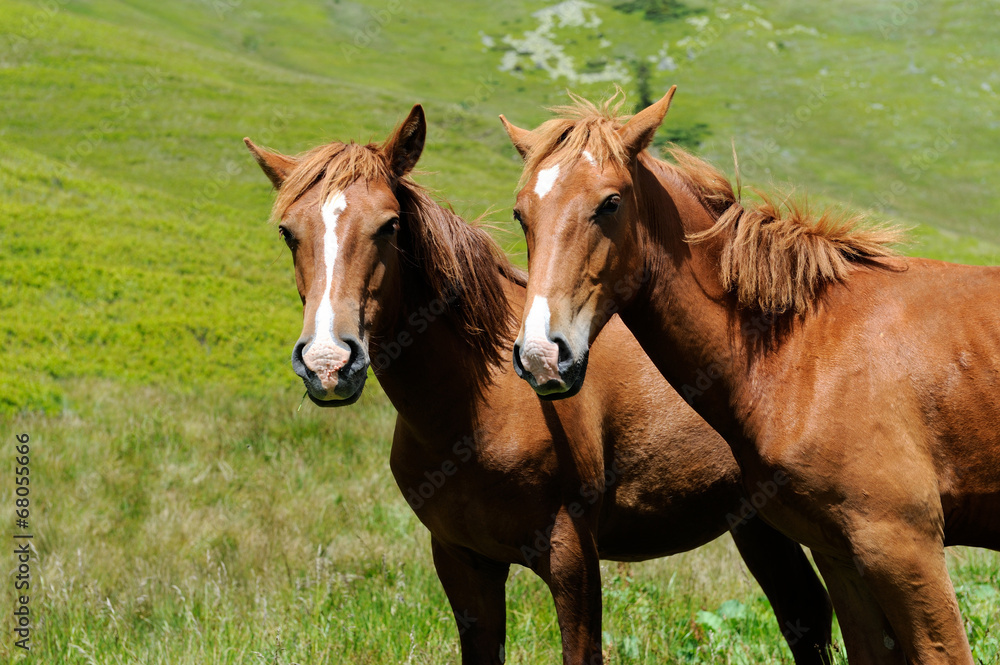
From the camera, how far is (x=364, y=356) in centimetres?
299

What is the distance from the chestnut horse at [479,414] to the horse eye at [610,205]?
1.02 metres

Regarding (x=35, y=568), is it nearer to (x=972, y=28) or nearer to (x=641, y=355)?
(x=641, y=355)

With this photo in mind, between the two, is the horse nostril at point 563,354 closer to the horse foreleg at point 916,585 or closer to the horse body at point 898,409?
the horse body at point 898,409

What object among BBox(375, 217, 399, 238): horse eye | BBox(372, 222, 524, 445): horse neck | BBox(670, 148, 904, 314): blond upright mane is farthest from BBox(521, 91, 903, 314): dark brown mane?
BBox(372, 222, 524, 445): horse neck

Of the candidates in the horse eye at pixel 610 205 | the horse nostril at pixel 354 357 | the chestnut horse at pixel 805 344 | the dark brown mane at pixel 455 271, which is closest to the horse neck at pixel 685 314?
the chestnut horse at pixel 805 344

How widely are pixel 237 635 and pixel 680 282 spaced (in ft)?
10.8

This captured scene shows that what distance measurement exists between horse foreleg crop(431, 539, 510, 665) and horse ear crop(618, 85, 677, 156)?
2.09 metres

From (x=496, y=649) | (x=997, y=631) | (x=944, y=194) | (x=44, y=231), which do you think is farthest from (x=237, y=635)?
(x=944, y=194)

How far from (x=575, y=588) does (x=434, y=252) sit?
166 cm

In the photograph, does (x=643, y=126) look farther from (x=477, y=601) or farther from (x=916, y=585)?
(x=477, y=601)

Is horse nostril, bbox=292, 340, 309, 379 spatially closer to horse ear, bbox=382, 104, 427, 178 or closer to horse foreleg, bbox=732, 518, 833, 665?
horse ear, bbox=382, 104, 427, 178

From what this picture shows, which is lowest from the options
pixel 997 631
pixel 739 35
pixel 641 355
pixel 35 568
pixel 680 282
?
pixel 739 35

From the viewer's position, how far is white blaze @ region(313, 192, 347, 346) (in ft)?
9.55

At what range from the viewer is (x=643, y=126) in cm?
284
